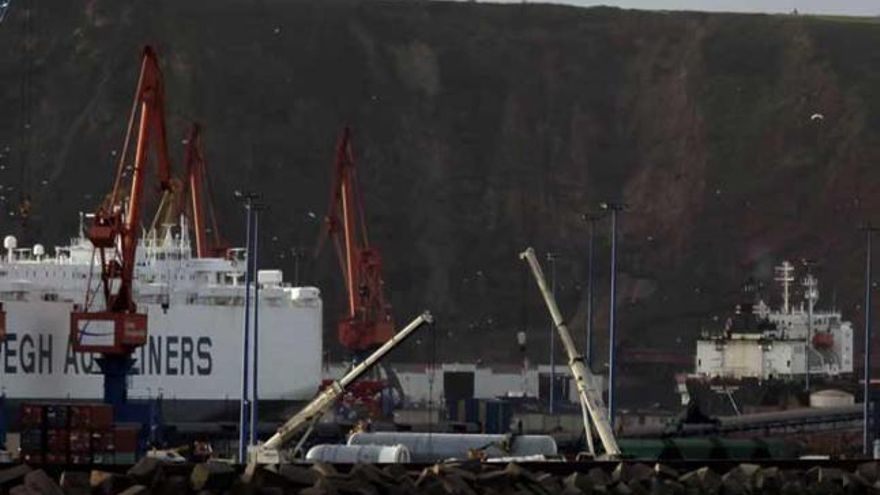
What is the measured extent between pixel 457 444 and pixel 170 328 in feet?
208

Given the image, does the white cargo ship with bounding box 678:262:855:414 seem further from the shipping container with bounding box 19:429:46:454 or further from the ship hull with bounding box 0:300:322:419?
the shipping container with bounding box 19:429:46:454

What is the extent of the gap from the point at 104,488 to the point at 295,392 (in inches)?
3801

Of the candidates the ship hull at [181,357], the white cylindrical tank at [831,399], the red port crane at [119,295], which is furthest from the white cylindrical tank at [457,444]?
the ship hull at [181,357]

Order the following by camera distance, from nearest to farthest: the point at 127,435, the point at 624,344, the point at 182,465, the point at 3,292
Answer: the point at 182,465 → the point at 127,435 → the point at 3,292 → the point at 624,344

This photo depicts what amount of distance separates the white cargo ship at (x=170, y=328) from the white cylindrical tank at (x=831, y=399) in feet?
76.2

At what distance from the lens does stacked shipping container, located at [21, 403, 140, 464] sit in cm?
8056

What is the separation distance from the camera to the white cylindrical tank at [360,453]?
220 ft

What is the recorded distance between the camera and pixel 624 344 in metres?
196

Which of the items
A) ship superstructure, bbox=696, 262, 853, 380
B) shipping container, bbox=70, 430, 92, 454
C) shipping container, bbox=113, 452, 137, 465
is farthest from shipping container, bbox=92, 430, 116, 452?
ship superstructure, bbox=696, 262, 853, 380

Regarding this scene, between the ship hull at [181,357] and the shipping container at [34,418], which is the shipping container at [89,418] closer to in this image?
the shipping container at [34,418]

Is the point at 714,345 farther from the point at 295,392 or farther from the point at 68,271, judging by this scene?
the point at 68,271


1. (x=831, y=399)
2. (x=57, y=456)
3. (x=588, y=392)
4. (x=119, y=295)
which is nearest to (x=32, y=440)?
(x=57, y=456)

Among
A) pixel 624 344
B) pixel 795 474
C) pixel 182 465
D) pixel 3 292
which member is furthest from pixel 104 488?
pixel 624 344

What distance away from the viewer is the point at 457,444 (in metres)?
74.6
